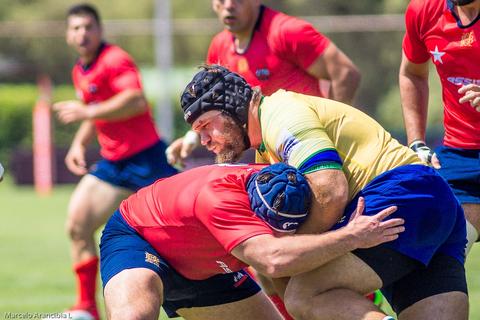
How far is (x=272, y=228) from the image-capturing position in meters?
4.34

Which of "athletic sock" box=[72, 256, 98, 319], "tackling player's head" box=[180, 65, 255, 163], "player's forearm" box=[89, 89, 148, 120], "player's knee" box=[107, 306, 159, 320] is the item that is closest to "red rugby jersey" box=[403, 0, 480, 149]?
"tackling player's head" box=[180, 65, 255, 163]

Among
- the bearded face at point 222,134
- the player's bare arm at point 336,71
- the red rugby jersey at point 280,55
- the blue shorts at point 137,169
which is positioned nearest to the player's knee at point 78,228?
the blue shorts at point 137,169

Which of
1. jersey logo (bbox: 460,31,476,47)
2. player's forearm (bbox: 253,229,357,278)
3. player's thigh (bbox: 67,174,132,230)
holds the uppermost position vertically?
jersey logo (bbox: 460,31,476,47)

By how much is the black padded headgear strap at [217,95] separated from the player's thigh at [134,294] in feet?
2.37

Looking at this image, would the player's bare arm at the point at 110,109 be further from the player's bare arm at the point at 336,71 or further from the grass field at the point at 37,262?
the player's bare arm at the point at 336,71

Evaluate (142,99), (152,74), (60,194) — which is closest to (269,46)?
(142,99)

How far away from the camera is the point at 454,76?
5.60 m

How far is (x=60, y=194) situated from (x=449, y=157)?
54.9ft

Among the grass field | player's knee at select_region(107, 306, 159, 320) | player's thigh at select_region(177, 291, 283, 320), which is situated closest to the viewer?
player's knee at select_region(107, 306, 159, 320)

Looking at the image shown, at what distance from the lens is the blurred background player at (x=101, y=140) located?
7.74 m

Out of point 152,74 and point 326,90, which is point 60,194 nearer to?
point 152,74

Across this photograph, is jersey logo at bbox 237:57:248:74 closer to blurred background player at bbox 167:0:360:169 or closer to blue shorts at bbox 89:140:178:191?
blurred background player at bbox 167:0:360:169

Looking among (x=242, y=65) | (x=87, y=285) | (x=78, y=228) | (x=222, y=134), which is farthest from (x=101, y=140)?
(x=222, y=134)

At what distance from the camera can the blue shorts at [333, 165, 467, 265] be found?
438 centimetres
